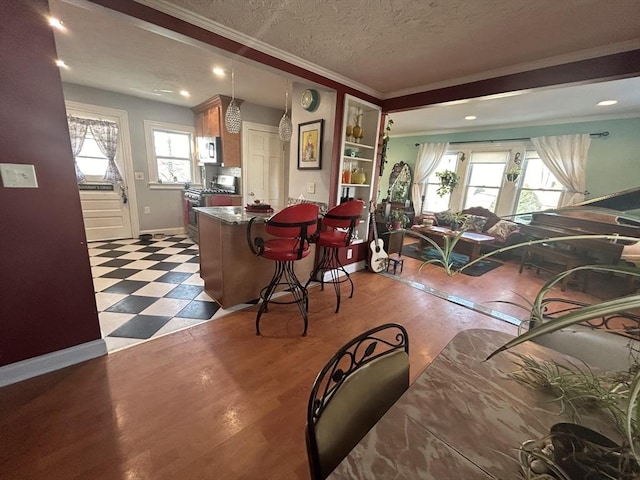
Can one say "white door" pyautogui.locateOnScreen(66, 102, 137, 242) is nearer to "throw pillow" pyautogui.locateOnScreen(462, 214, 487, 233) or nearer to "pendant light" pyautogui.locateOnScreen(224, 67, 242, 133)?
"pendant light" pyautogui.locateOnScreen(224, 67, 242, 133)

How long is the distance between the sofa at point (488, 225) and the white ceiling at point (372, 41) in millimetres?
1936

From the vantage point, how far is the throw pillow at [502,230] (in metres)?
4.52

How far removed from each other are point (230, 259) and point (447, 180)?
526 cm

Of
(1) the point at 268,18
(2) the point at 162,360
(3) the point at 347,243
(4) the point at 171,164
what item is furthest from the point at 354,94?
(4) the point at 171,164

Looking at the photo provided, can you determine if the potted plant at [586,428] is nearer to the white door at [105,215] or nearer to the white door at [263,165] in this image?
the white door at [263,165]

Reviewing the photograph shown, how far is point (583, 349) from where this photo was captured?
3.45 feet

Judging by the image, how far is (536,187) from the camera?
475cm

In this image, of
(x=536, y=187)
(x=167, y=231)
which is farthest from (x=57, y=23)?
(x=536, y=187)

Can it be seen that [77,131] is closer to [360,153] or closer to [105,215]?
[105,215]

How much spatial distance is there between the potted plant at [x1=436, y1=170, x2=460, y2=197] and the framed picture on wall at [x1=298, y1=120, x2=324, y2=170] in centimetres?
394

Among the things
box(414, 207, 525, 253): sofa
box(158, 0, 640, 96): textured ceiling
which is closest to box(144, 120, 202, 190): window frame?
box(158, 0, 640, 96): textured ceiling

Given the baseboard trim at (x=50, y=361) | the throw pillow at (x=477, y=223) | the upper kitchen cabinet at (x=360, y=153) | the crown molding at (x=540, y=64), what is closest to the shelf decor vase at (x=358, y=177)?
the upper kitchen cabinet at (x=360, y=153)

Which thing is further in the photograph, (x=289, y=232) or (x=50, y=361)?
(x=289, y=232)

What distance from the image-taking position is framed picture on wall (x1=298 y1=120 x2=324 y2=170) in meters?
3.04
